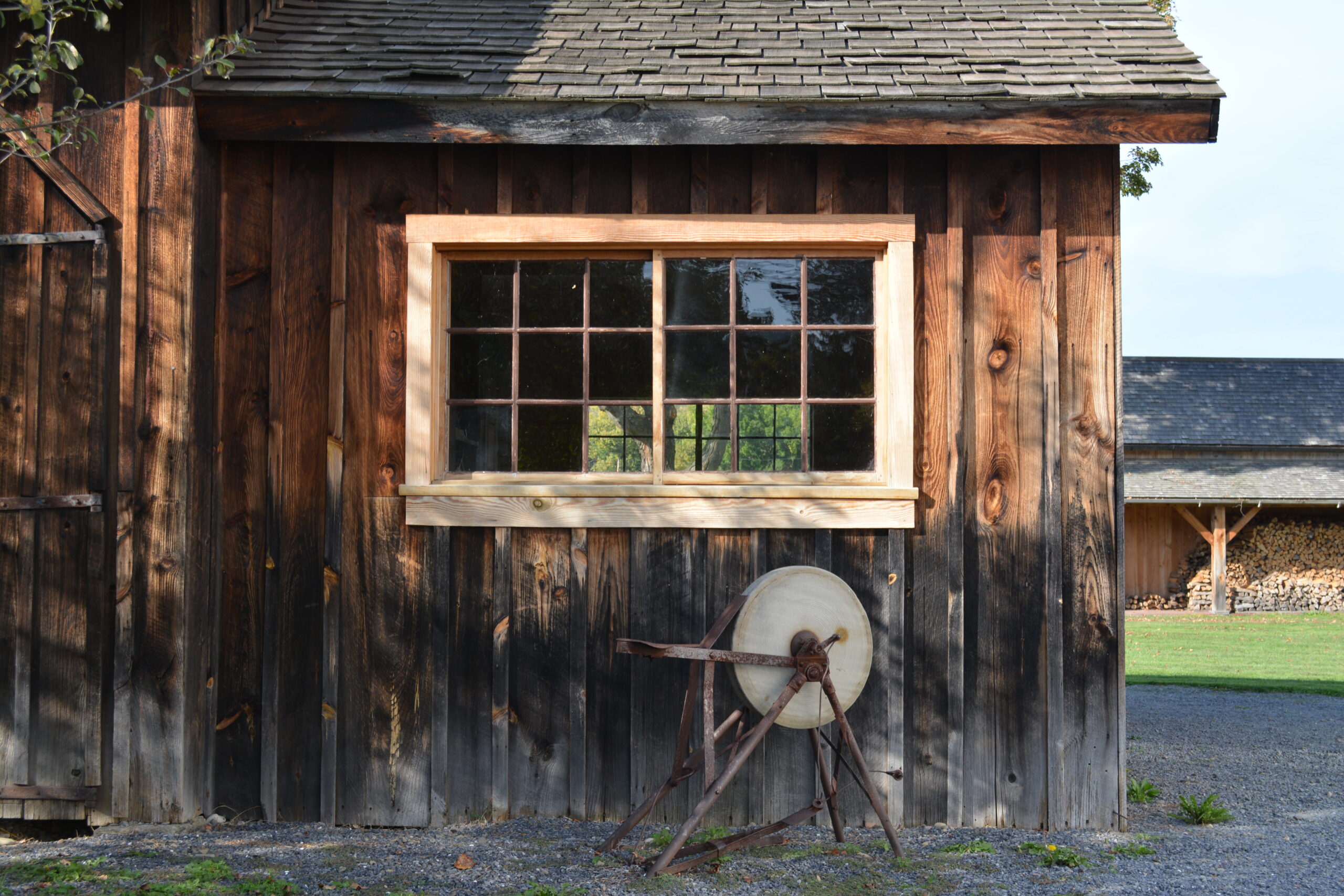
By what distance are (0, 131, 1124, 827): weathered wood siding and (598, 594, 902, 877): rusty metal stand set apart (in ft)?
1.28

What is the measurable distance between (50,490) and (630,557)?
2540 mm

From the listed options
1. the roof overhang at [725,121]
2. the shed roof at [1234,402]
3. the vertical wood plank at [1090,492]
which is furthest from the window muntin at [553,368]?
the shed roof at [1234,402]

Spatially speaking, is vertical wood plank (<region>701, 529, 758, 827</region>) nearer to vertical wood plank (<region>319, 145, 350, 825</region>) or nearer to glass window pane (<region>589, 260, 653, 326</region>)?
glass window pane (<region>589, 260, 653, 326</region>)

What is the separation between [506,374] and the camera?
420 centimetres

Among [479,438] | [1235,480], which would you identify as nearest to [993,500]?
[479,438]

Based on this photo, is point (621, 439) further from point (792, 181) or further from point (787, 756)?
point (787, 756)

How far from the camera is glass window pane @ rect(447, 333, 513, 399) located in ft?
13.8

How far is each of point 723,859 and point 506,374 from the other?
2265mm

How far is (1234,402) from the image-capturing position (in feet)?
65.8

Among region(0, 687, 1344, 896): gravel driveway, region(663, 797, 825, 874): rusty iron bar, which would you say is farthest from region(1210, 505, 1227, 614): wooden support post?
region(663, 797, 825, 874): rusty iron bar

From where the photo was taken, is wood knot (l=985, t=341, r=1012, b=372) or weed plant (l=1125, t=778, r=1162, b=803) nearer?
wood knot (l=985, t=341, r=1012, b=372)

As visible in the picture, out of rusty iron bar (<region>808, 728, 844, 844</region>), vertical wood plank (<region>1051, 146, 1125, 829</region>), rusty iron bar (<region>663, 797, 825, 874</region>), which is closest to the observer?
rusty iron bar (<region>663, 797, 825, 874</region>)

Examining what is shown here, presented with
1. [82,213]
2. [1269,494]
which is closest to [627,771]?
[82,213]

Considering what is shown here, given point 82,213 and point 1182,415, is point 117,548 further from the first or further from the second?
point 1182,415
